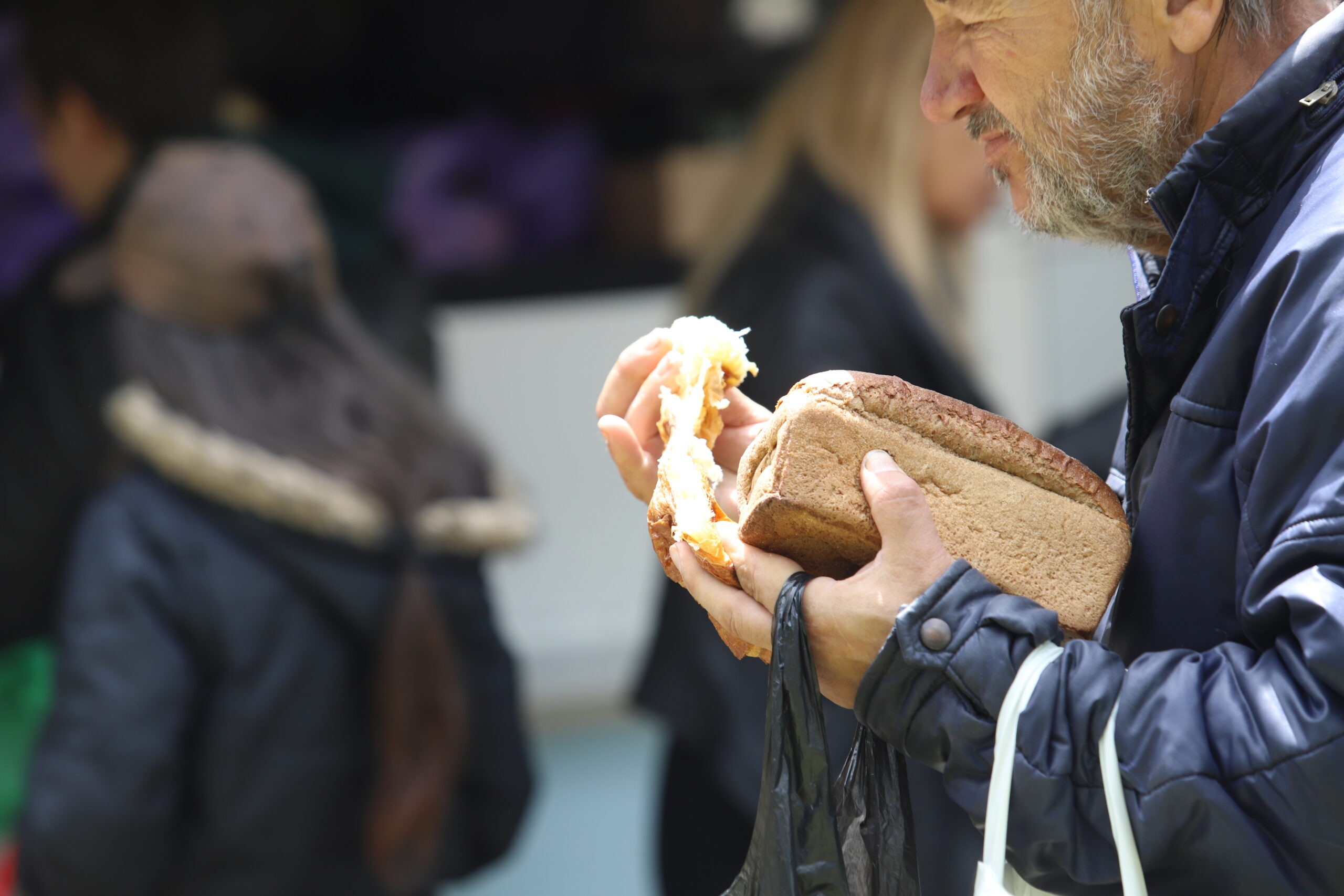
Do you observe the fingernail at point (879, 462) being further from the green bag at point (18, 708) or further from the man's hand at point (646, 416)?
the green bag at point (18, 708)

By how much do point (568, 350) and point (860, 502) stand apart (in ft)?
10.9

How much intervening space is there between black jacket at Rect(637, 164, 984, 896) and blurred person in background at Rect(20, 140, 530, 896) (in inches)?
13.1

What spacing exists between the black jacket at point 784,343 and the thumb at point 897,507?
121 cm

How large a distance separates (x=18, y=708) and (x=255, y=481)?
A: 2.93ft

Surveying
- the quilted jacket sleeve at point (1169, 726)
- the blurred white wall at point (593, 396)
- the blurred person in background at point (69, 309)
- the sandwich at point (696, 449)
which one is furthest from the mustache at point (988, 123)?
the blurred white wall at point (593, 396)

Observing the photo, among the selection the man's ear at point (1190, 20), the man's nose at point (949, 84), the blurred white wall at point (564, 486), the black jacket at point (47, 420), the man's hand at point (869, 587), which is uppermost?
the blurred white wall at point (564, 486)

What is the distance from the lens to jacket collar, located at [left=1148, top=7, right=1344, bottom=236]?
1.00m

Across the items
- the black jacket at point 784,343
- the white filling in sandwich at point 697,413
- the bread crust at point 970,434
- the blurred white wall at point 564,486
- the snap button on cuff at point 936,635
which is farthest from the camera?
the blurred white wall at point 564,486

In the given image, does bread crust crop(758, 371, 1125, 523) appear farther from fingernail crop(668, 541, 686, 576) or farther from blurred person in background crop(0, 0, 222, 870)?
blurred person in background crop(0, 0, 222, 870)

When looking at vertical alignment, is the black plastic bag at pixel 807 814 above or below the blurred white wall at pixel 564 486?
below

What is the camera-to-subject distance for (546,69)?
14.4ft

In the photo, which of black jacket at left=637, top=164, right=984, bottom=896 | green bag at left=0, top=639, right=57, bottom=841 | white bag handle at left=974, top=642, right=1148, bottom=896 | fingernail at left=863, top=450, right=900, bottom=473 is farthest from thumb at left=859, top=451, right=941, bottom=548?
green bag at left=0, top=639, right=57, bottom=841

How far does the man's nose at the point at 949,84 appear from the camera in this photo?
114cm

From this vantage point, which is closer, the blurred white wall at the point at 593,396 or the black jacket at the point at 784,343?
the black jacket at the point at 784,343
